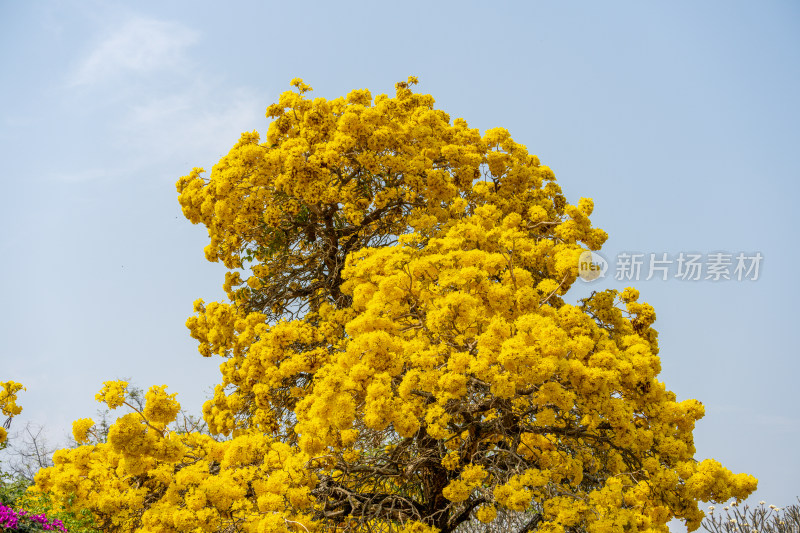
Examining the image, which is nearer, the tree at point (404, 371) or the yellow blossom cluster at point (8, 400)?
the tree at point (404, 371)

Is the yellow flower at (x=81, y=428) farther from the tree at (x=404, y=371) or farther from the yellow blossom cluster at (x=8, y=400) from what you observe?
the yellow blossom cluster at (x=8, y=400)

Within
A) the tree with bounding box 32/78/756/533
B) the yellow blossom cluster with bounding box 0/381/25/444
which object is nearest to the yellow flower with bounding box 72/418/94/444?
the tree with bounding box 32/78/756/533

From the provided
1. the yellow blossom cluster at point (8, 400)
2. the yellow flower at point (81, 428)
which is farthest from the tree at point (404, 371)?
the yellow blossom cluster at point (8, 400)

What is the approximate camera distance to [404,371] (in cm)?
775

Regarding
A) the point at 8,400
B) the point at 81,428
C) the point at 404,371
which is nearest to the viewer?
the point at 81,428

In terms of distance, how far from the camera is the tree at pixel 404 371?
6.51 m

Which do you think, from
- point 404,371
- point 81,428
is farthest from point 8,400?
point 404,371

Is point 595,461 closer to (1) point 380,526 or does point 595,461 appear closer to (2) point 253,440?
(1) point 380,526

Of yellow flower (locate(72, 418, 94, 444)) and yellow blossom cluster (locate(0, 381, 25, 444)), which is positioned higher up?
yellow blossom cluster (locate(0, 381, 25, 444))

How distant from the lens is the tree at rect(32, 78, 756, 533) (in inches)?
256

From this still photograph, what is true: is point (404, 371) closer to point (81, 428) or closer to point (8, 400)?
point (81, 428)

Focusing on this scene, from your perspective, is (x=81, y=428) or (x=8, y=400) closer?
(x=81, y=428)

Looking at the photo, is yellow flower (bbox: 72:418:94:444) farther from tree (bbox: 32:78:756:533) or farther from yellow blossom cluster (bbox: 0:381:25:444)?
yellow blossom cluster (bbox: 0:381:25:444)

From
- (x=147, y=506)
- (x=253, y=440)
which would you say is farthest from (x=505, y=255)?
(x=147, y=506)
